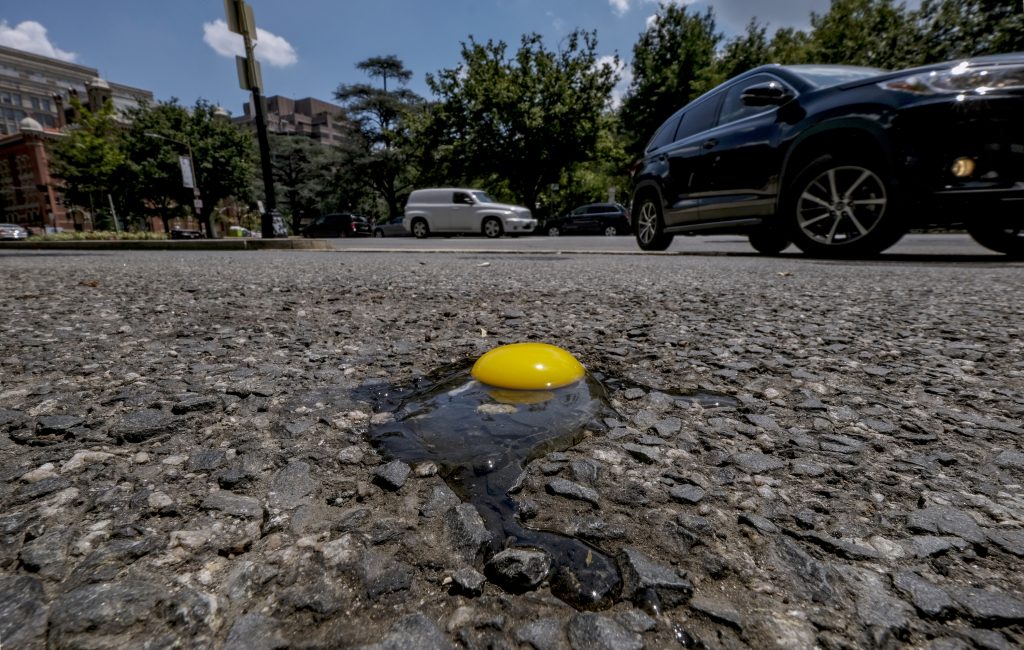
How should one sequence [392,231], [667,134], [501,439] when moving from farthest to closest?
[392,231], [667,134], [501,439]

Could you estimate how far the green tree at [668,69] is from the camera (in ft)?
96.8

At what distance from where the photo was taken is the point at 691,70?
97.2 feet

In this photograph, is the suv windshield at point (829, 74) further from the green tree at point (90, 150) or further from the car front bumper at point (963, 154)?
the green tree at point (90, 150)

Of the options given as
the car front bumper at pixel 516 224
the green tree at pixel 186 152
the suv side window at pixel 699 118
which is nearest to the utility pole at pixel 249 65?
the car front bumper at pixel 516 224

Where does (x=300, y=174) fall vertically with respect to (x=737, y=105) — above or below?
above

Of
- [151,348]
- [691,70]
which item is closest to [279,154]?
[691,70]

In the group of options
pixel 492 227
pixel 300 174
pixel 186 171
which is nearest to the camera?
pixel 186 171

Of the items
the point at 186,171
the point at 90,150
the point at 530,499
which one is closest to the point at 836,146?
the point at 530,499

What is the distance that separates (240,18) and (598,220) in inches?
611

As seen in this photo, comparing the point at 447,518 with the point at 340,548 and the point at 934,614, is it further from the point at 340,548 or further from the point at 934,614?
the point at 934,614

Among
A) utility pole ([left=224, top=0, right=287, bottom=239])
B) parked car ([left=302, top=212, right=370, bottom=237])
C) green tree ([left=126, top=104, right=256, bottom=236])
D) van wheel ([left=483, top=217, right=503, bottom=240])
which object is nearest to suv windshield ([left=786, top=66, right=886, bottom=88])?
utility pole ([left=224, top=0, right=287, bottom=239])

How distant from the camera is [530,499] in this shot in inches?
36.2

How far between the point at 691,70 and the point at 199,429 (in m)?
34.7

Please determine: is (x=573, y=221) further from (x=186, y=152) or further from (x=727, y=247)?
(x=186, y=152)
